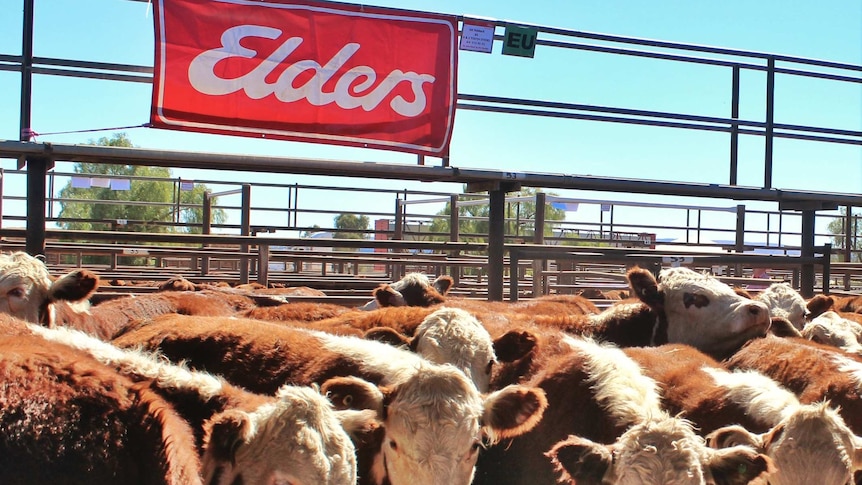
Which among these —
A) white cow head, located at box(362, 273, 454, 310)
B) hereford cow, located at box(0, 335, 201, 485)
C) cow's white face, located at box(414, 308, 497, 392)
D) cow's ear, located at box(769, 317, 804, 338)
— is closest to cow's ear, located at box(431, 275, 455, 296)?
white cow head, located at box(362, 273, 454, 310)

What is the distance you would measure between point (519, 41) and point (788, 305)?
3188mm

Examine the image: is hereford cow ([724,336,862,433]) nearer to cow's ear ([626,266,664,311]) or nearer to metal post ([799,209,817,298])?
cow's ear ([626,266,664,311])

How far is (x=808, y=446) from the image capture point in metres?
2.99

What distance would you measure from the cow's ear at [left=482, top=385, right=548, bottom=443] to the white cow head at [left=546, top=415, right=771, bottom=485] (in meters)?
0.44

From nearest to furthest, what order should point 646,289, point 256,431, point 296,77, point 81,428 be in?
point 81,428 < point 256,431 < point 296,77 < point 646,289

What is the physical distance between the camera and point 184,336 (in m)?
4.13

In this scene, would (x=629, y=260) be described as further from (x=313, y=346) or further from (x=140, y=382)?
(x=140, y=382)

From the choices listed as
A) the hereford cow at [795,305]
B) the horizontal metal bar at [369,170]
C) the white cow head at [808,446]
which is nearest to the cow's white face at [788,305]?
the hereford cow at [795,305]

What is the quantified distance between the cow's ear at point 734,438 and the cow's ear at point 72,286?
4022 millimetres

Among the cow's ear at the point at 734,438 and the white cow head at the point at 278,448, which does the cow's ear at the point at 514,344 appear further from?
the white cow head at the point at 278,448

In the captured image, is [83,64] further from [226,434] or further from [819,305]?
[819,305]

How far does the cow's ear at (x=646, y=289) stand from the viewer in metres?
5.82

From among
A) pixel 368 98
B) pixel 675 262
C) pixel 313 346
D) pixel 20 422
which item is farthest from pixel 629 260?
pixel 20 422

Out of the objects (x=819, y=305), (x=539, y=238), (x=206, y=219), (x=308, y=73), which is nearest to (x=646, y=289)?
(x=819, y=305)
